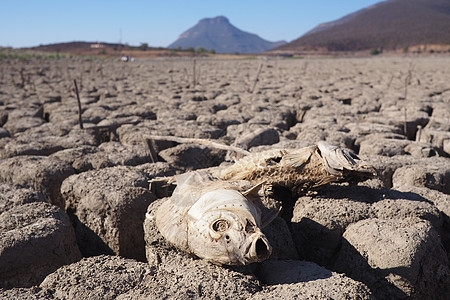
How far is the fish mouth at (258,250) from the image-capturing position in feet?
4.49

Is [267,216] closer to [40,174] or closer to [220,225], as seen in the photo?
[220,225]

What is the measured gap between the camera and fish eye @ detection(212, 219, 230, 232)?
4.71 feet

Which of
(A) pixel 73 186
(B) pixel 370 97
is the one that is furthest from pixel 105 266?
(B) pixel 370 97

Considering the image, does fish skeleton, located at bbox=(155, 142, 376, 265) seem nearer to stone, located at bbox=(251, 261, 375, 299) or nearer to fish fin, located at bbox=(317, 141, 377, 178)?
fish fin, located at bbox=(317, 141, 377, 178)

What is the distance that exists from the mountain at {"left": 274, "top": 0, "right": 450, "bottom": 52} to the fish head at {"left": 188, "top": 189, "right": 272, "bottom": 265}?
53.7m

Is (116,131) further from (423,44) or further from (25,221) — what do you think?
(423,44)

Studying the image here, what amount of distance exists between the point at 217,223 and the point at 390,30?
236 feet

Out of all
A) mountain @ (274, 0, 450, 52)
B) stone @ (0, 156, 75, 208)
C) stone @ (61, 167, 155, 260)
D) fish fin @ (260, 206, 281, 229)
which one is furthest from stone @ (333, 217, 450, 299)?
mountain @ (274, 0, 450, 52)

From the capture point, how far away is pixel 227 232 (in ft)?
4.65

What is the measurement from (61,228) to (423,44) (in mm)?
55580

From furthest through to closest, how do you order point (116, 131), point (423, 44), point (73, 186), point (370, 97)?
point (423, 44) < point (370, 97) < point (116, 131) < point (73, 186)

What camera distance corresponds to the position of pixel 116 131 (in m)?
4.01

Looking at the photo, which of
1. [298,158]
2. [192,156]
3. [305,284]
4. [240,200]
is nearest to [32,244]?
[240,200]

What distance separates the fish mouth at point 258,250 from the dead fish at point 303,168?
0.55 m
